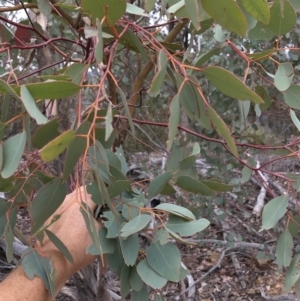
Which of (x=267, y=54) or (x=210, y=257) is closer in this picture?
(x=267, y=54)

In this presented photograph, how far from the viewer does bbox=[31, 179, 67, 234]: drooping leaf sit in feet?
1.73

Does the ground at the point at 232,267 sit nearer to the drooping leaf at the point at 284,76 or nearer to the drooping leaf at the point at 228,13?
the drooping leaf at the point at 284,76

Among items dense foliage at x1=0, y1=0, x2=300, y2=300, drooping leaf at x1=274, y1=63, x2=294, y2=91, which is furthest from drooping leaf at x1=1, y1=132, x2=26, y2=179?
drooping leaf at x1=274, y1=63, x2=294, y2=91

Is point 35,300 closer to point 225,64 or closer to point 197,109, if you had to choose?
point 197,109

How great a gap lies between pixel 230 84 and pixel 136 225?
0.72 ft

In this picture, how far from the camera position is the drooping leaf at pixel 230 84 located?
0.41 m

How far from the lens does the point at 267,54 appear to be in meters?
0.58

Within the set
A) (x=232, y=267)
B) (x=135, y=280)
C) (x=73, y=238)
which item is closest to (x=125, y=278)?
(x=135, y=280)

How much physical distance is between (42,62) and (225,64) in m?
0.78

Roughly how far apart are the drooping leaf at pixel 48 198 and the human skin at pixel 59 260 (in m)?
0.03

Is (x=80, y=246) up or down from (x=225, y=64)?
up

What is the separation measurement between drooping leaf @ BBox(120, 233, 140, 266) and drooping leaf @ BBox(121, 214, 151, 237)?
0.10 ft

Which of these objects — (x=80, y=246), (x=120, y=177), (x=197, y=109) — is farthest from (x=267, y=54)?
(x=80, y=246)

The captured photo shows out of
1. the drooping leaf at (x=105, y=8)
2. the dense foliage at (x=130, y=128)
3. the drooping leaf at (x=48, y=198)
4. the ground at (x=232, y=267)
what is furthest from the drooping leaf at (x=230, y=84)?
the ground at (x=232, y=267)
